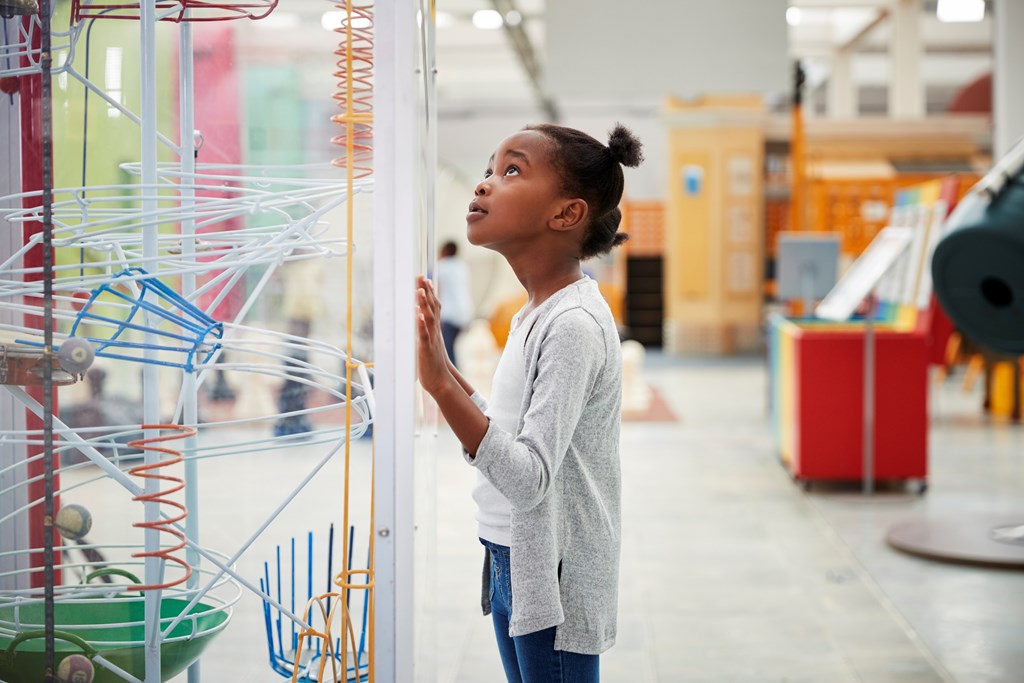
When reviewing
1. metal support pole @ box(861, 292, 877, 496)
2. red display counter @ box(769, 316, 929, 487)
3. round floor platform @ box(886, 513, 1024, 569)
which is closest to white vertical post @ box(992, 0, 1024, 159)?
red display counter @ box(769, 316, 929, 487)

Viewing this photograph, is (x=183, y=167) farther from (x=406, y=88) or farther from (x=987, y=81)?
(x=987, y=81)

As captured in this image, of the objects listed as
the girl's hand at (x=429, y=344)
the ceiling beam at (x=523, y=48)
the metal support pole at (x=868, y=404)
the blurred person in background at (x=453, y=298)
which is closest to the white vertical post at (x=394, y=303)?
the girl's hand at (x=429, y=344)

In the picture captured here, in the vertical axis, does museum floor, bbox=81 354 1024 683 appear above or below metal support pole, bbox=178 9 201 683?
below

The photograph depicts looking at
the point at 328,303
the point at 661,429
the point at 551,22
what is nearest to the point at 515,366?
the point at 328,303

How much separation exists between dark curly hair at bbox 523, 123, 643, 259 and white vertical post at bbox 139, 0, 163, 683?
56 centimetres

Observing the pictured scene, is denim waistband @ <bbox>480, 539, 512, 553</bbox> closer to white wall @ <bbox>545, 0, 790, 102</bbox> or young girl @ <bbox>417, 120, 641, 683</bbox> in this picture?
young girl @ <bbox>417, 120, 641, 683</bbox>

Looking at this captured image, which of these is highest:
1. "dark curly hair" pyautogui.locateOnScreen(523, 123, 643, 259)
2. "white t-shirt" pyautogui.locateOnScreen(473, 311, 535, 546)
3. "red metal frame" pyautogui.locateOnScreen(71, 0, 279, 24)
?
"red metal frame" pyautogui.locateOnScreen(71, 0, 279, 24)

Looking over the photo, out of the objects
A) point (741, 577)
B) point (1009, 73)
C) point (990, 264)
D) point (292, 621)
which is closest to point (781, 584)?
point (741, 577)

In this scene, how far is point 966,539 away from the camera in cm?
475

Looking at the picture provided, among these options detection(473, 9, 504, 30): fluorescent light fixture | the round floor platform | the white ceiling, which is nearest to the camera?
the round floor platform

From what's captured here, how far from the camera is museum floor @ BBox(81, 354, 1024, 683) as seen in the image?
7.63 ft

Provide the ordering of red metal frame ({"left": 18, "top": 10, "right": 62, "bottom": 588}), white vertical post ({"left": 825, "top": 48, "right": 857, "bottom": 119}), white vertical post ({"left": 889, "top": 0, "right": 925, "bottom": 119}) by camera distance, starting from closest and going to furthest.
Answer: red metal frame ({"left": 18, "top": 10, "right": 62, "bottom": 588})
white vertical post ({"left": 889, "top": 0, "right": 925, "bottom": 119})
white vertical post ({"left": 825, "top": 48, "right": 857, "bottom": 119})

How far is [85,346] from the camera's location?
1.43 m

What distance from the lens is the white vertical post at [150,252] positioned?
5.25 ft
